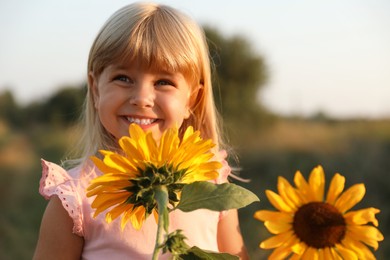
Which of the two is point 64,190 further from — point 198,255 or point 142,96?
point 198,255

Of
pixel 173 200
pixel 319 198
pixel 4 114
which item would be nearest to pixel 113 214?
pixel 173 200

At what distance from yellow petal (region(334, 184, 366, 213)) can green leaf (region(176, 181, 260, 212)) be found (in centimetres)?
39

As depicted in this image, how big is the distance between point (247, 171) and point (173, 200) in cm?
585

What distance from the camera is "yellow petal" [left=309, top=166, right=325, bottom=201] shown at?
1.23 m

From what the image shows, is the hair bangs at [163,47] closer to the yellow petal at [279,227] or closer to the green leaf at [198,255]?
the yellow petal at [279,227]

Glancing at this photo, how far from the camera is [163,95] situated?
141 cm

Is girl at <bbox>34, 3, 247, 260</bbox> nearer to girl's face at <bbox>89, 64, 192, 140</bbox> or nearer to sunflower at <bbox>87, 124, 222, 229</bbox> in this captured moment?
girl's face at <bbox>89, 64, 192, 140</bbox>

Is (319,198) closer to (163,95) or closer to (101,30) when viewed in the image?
(163,95)

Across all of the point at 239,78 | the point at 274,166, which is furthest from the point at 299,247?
the point at 239,78

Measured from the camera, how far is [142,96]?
1.37 metres

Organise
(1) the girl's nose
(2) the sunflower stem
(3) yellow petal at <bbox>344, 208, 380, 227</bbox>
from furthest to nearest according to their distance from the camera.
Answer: (1) the girl's nose → (3) yellow petal at <bbox>344, 208, 380, 227</bbox> → (2) the sunflower stem

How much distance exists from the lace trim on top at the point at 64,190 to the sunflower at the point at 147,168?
57 centimetres

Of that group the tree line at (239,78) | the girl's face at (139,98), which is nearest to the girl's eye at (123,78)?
the girl's face at (139,98)

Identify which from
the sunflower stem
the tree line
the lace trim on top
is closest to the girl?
the lace trim on top
